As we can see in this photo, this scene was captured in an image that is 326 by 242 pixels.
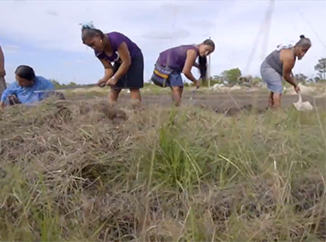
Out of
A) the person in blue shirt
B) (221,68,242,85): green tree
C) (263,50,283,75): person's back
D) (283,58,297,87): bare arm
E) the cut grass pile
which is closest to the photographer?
the cut grass pile

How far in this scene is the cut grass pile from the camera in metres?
1.72

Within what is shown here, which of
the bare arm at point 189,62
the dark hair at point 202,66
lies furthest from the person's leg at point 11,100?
the dark hair at point 202,66

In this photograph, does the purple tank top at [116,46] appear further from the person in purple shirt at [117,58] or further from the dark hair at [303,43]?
the dark hair at [303,43]

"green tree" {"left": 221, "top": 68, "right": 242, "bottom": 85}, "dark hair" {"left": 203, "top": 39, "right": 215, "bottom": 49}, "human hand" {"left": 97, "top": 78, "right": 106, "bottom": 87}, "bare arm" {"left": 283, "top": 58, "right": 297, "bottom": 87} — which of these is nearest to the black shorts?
"human hand" {"left": 97, "top": 78, "right": 106, "bottom": 87}

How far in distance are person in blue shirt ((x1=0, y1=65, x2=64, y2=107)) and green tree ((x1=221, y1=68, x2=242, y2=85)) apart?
1.89 meters

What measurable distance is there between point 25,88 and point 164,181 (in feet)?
8.65

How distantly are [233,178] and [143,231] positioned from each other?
55 cm

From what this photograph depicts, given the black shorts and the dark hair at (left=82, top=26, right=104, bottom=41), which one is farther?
the black shorts

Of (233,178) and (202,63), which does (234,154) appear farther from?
(202,63)

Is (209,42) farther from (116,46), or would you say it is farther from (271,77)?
(116,46)

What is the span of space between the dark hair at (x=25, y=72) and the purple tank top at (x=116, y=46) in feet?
2.31

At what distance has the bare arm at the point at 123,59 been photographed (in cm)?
382

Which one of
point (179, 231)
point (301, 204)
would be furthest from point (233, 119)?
point (179, 231)

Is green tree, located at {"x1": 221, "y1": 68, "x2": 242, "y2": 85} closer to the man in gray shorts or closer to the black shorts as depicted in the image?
the black shorts
